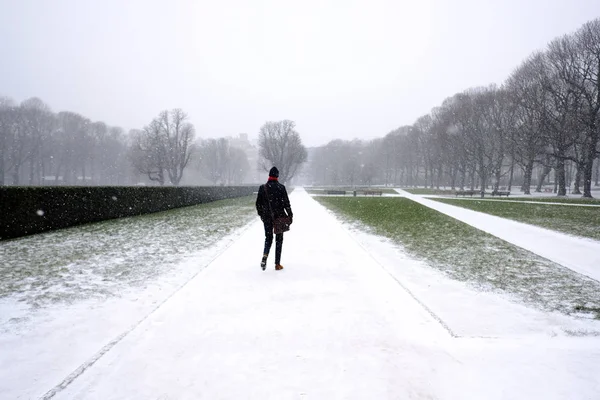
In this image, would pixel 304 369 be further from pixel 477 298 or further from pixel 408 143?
pixel 408 143

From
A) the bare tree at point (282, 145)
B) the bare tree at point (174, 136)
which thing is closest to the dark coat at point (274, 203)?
the bare tree at point (174, 136)

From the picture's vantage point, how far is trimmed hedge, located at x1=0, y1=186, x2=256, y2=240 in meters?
10.8

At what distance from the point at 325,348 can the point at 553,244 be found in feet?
30.8

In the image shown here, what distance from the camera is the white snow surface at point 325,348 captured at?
2834 mm

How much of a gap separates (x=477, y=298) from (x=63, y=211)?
14649 millimetres

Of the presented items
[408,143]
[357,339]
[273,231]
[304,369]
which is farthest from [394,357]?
[408,143]

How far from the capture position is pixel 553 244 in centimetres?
959

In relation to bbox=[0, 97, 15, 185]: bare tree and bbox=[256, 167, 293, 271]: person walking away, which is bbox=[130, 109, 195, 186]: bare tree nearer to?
bbox=[0, 97, 15, 185]: bare tree

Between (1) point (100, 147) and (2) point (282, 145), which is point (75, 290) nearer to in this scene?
(2) point (282, 145)

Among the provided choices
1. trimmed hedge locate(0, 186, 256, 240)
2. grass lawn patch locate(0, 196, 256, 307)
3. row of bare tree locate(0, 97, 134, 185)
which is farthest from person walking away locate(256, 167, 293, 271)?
row of bare tree locate(0, 97, 134, 185)

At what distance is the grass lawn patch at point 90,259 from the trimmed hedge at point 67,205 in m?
0.74

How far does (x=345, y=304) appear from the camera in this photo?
4.79m

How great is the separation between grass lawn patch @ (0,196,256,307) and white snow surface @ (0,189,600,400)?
4.17 ft

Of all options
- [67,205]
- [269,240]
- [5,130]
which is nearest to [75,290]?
[269,240]
